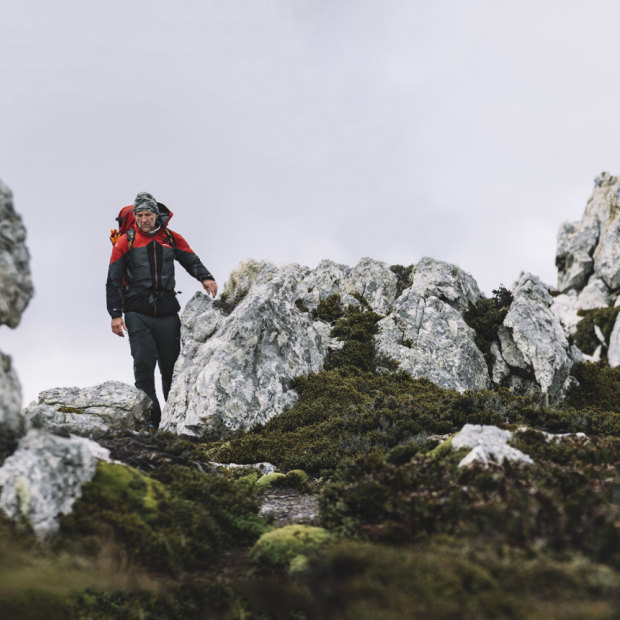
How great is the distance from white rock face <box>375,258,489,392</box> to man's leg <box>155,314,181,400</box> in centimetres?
854

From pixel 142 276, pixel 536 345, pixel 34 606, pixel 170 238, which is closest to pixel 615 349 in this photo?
pixel 536 345

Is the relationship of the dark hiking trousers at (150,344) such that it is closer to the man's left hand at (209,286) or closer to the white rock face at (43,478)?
the man's left hand at (209,286)

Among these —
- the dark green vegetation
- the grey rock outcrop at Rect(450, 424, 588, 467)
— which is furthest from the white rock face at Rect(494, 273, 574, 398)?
the grey rock outcrop at Rect(450, 424, 588, 467)

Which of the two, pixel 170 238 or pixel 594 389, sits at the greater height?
pixel 170 238

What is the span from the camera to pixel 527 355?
18453mm

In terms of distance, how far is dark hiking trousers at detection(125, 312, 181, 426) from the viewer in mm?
10656

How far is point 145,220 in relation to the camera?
1046cm

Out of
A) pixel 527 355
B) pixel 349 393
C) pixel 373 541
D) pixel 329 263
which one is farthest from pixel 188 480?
pixel 329 263

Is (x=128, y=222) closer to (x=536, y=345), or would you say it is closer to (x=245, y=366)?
(x=245, y=366)

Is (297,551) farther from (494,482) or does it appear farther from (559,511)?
(559,511)

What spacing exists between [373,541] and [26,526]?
277 centimetres

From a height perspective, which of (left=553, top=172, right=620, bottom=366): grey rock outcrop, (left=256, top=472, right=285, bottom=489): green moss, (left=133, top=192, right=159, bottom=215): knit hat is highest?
(left=553, top=172, right=620, bottom=366): grey rock outcrop

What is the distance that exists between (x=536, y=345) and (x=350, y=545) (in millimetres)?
16717

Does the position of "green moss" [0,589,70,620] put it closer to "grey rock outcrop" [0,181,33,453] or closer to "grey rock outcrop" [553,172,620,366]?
"grey rock outcrop" [0,181,33,453]
